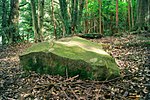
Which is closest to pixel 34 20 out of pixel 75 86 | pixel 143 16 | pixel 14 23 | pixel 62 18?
pixel 14 23

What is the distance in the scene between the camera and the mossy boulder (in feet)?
17.6

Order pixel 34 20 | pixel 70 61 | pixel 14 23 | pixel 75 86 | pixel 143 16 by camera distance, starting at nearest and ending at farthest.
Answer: pixel 75 86 < pixel 70 61 < pixel 143 16 < pixel 34 20 < pixel 14 23

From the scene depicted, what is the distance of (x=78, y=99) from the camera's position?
14.8 feet

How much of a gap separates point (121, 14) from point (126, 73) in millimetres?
21422

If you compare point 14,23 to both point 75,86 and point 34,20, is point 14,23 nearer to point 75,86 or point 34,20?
point 34,20

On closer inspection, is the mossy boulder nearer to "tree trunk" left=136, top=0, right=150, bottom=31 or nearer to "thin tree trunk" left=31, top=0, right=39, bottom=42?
"tree trunk" left=136, top=0, right=150, bottom=31

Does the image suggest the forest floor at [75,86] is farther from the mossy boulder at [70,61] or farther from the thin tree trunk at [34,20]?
the thin tree trunk at [34,20]

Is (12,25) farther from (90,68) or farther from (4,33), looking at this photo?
(90,68)

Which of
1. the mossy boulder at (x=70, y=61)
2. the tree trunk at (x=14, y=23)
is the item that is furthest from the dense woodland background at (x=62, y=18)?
the mossy boulder at (x=70, y=61)

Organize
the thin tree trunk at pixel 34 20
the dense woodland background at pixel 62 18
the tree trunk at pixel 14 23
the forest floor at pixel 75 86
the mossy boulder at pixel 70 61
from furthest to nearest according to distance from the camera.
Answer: the tree trunk at pixel 14 23, the thin tree trunk at pixel 34 20, the dense woodland background at pixel 62 18, the mossy boulder at pixel 70 61, the forest floor at pixel 75 86

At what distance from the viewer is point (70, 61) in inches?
218

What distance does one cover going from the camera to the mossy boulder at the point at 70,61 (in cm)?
537

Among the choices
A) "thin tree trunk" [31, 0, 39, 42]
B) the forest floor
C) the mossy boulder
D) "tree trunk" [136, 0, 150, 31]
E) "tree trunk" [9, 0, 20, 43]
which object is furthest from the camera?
"tree trunk" [9, 0, 20, 43]

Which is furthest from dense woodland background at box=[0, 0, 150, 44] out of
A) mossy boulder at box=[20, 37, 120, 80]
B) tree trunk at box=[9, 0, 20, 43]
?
mossy boulder at box=[20, 37, 120, 80]
